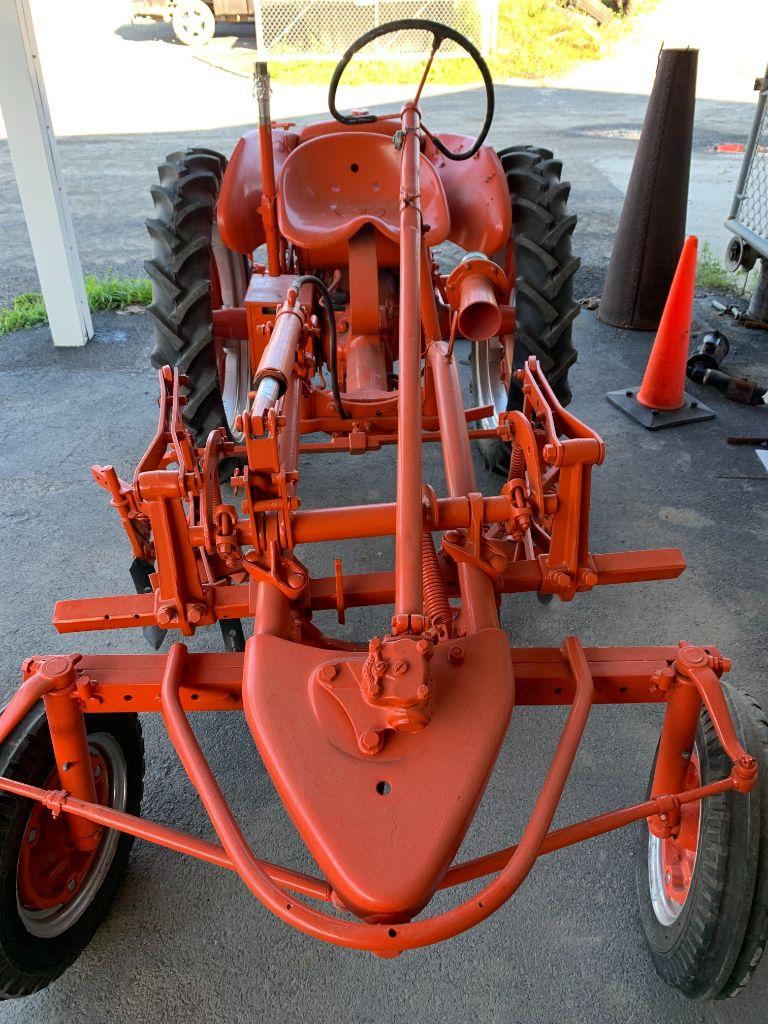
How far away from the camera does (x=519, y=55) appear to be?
16438 millimetres

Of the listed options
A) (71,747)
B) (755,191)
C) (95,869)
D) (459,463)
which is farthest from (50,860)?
(755,191)

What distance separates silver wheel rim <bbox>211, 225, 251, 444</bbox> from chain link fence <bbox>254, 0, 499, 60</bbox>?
12329mm

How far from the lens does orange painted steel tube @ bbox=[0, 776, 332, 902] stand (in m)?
1.44

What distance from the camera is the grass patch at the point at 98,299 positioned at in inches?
219

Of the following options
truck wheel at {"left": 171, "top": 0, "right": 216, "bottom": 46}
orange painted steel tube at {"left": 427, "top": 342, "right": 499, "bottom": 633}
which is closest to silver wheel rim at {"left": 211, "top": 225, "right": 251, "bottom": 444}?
orange painted steel tube at {"left": 427, "top": 342, "right": 499, "bottom": 633}

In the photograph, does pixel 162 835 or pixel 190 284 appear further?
pixel 190 284

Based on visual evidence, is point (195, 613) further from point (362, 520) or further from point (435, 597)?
point (435, 597)

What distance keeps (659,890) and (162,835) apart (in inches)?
46.1

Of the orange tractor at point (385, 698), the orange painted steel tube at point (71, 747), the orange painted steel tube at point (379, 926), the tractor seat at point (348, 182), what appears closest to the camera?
the orange painted steel tube at point (379, 926)

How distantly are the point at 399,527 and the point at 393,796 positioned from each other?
514 millimetres

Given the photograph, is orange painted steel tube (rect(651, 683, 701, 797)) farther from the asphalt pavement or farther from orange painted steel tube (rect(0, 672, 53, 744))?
orange painted steel tube (rect(0, 672, 53, 744))

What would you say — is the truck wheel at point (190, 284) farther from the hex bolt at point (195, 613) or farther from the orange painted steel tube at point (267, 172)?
the hex bolt at point (195, 613)

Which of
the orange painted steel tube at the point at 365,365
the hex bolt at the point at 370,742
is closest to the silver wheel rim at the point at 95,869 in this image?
the hex bolt at the point at 370,742

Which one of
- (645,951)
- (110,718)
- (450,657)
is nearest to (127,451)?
(110,718)
